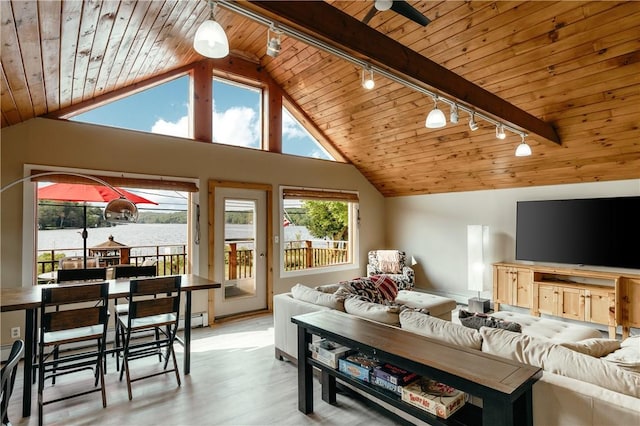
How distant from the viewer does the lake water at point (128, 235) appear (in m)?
4.14

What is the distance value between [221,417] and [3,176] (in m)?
3.38

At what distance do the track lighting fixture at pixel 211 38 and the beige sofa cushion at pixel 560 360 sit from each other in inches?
89.7

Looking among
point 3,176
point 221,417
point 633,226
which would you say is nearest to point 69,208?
point 3,176

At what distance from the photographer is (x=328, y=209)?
678 centimetres

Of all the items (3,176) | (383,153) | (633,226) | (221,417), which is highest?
(383,153)

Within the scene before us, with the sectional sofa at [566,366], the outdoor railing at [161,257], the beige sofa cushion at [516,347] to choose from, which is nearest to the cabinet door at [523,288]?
the sectional sofa at [566,366]

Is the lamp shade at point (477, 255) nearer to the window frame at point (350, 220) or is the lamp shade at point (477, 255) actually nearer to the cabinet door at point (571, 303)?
the cabinet door at point (571, 303)

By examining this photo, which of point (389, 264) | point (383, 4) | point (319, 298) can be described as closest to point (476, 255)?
point (389, 264)

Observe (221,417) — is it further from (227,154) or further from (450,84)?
(227,154)

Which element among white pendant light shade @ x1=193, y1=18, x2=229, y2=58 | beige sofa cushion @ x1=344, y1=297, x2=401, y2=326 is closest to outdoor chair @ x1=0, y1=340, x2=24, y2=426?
white pendant light shade @ x1=193, y1=18, x2=229, y2=58

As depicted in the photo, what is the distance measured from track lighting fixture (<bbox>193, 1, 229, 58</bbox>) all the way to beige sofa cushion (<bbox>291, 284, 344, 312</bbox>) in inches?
85.9

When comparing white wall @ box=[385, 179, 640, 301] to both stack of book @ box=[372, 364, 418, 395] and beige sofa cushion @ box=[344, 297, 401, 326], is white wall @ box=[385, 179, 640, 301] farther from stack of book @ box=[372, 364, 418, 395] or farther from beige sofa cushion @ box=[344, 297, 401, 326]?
stack of book @ box=[372, 364, 418, 395]

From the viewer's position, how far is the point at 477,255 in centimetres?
548

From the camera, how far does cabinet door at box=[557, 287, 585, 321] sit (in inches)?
176
